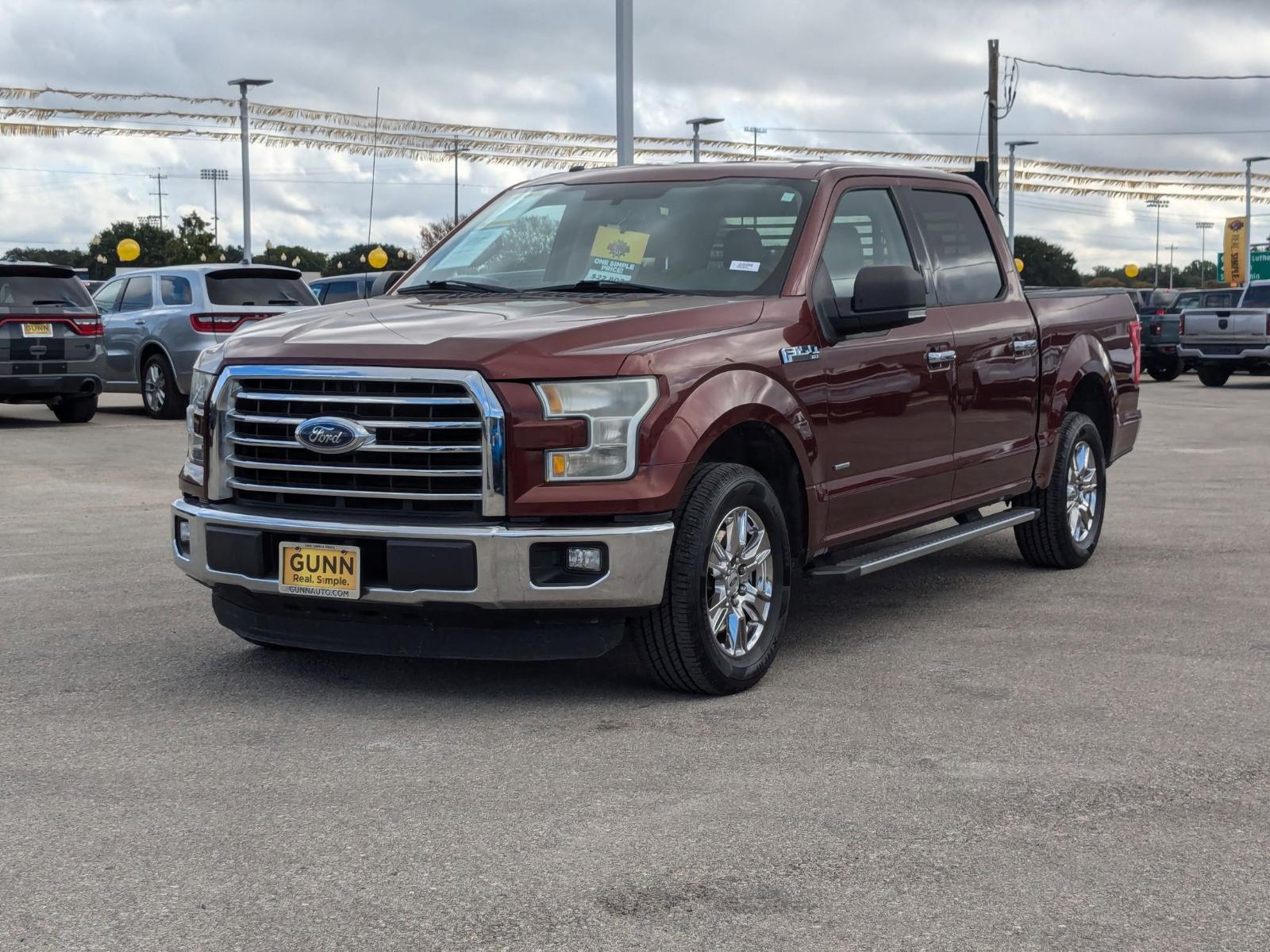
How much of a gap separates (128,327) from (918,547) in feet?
47.3

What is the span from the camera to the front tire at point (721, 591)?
540 centimetres

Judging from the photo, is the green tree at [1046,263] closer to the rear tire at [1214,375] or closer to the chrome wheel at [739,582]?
the rear tire at [1214,375]

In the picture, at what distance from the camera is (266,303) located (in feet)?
61.0

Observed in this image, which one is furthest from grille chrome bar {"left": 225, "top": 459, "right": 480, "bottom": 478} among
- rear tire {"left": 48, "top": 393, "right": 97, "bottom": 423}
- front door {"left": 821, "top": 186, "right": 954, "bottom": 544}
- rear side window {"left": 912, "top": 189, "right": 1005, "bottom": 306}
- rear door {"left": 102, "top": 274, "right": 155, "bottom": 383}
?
rear door {"left": 102, "top": 274, "right": 155, "bottom": 383}

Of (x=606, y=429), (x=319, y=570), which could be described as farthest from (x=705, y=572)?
(x=319, y=570)

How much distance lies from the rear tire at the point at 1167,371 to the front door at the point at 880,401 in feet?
83.1

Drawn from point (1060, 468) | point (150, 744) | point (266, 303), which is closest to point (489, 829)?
point (150, 744)

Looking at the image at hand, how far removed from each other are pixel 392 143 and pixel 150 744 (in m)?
33.0

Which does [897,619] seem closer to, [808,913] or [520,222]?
[520,222]

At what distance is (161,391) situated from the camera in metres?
19.0

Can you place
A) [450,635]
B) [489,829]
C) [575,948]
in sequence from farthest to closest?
[450,635], [489,829], [575,948]

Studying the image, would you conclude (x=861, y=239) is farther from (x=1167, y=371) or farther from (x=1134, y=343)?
(x=1167, y=371)

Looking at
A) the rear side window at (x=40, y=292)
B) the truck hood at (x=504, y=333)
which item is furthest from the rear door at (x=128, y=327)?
the truck hood at (x=504, y=333)

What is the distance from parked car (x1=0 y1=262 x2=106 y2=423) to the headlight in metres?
13.2
